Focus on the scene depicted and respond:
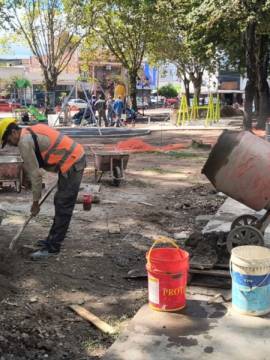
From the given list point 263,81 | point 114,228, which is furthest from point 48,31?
point 114,228

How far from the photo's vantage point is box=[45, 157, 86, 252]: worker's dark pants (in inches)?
261

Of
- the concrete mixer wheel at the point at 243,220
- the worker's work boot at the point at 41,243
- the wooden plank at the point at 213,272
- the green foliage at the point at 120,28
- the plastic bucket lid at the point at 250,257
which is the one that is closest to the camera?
the plastic bucket lid at the point at 250,257

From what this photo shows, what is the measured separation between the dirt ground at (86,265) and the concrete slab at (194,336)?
0.29 m

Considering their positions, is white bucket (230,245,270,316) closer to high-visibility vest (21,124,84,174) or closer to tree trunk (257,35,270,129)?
high-visibility vest (21,124,84,174)

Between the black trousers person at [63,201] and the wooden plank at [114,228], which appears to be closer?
the black trousers person at [63,201]

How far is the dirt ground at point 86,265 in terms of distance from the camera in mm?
4637

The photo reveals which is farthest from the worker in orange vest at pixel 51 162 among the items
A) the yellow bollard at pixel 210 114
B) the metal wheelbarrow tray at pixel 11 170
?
the yellow bollard at pixel 210 114

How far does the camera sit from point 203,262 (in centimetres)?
597

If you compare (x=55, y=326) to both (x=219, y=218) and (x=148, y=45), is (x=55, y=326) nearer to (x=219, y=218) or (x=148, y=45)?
(x=219, y=218)

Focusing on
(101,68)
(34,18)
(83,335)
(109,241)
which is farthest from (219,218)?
(101,68)

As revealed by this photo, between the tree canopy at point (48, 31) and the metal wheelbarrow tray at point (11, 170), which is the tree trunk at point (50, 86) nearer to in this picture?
the tree canopy at point (48, 31)

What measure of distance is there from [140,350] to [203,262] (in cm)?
193

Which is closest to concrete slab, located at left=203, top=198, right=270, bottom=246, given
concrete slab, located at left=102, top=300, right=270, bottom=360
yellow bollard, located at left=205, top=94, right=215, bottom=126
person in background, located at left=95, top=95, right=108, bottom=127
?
concrete slab, located at left=102, top=300, right=270, bottom=360

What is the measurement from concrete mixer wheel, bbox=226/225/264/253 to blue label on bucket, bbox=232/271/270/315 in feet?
4.25
